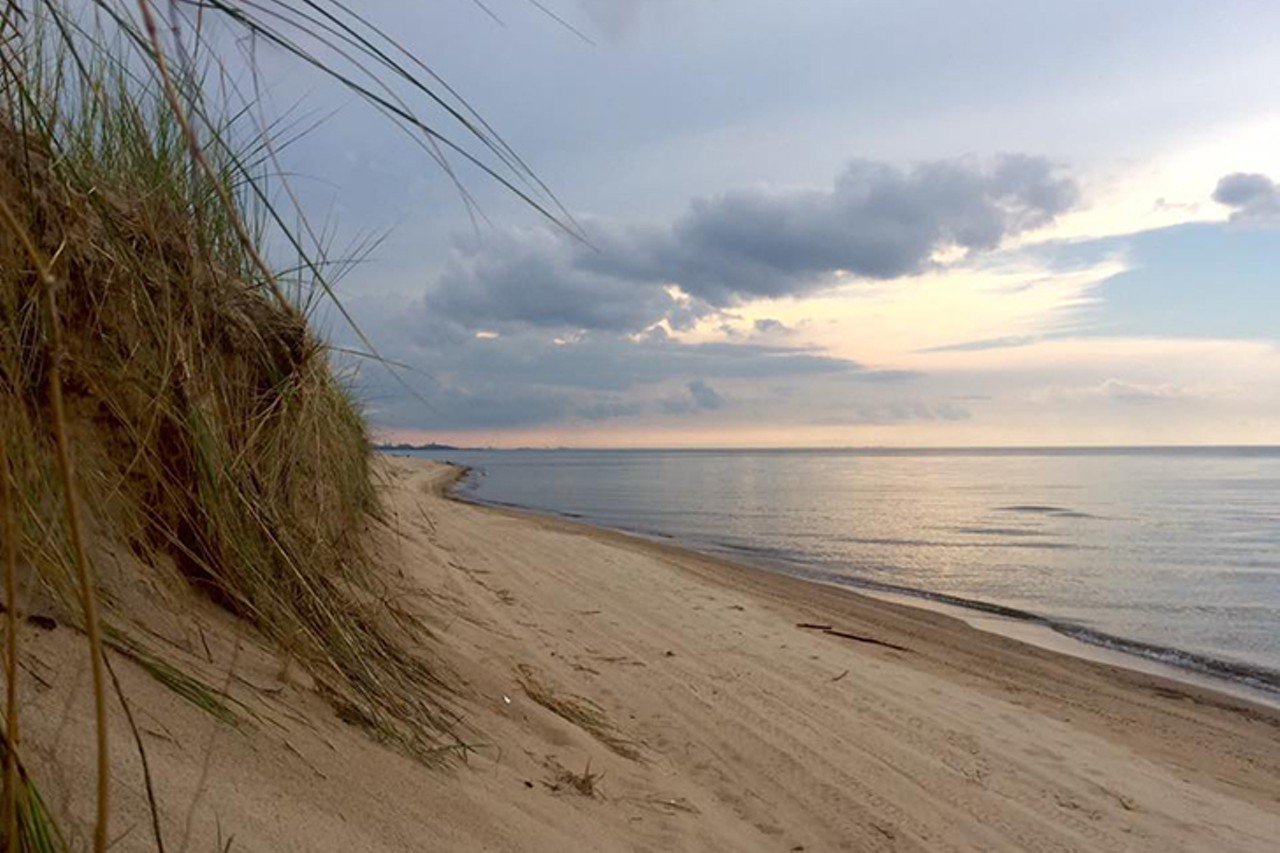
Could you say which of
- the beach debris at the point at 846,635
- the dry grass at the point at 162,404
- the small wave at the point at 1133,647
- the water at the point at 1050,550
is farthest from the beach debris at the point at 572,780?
the water at the point at 1050,550

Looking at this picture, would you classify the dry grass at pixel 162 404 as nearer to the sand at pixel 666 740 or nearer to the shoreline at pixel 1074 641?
the sand at pixel 666 740

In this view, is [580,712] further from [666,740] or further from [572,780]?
[572,780]

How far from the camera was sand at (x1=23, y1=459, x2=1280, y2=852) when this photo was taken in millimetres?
1903

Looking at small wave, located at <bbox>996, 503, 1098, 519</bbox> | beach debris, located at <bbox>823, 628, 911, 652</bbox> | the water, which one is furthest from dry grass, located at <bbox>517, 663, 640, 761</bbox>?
small wave, located at <bbox>996, 503, 1098, 519</bbox>

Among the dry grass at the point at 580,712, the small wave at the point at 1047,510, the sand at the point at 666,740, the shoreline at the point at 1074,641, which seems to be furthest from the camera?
the small wave at the point at 1047,510

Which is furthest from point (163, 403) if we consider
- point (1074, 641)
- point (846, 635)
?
point (1074, 641)

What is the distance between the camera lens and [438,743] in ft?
9.17

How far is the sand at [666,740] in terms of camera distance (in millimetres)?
1903

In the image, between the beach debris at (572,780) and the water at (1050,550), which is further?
the water at (1050,550)

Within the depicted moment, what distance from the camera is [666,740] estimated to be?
14.4ft

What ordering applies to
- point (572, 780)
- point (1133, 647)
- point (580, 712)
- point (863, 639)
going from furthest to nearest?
point (1133, 647) → point (863, 639) → point (580, 712) → point (572, 780)

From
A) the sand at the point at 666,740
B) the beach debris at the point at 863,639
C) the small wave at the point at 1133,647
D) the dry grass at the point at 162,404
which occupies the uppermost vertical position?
the dry grass at the point at 162,404

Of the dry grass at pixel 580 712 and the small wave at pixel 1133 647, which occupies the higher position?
the dry grass at pixel 580 712

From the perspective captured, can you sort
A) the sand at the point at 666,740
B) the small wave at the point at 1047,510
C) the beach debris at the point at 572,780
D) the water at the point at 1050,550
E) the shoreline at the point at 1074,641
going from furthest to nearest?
the small wave at the point at 1047,510
the water at the point at 1050,550
the shoreline at the point at 1074,641
the beach debris at the point at 572,780
the sand at the point at 666,740
